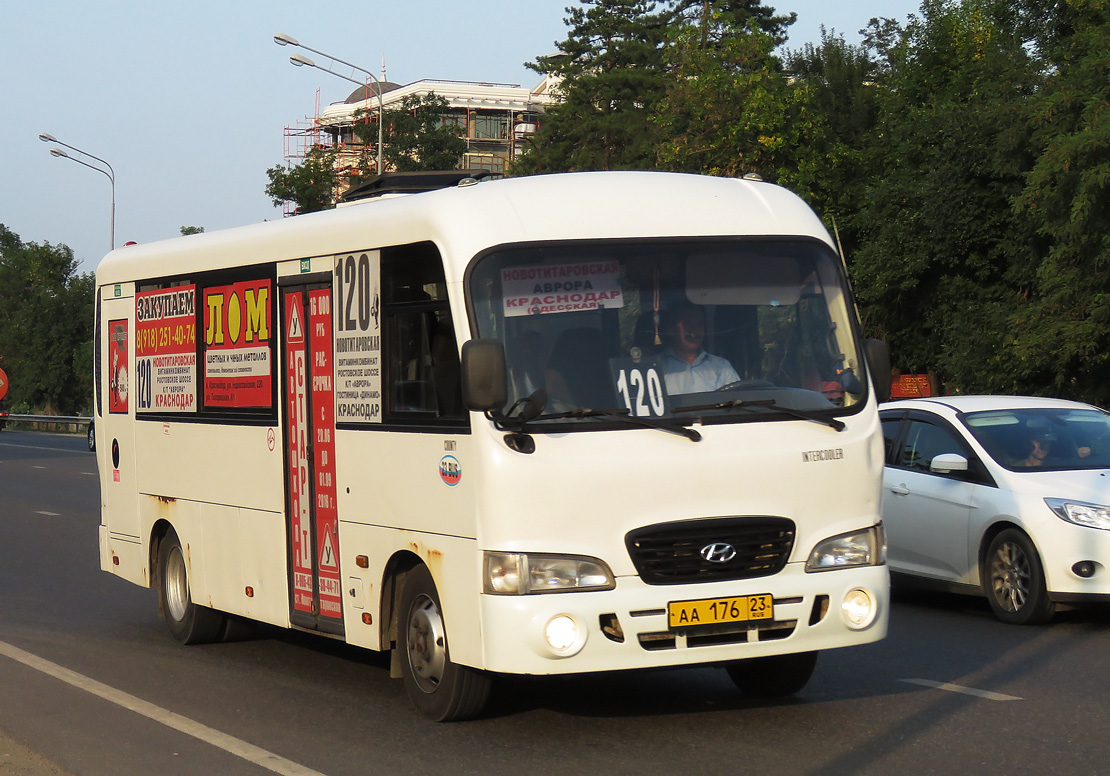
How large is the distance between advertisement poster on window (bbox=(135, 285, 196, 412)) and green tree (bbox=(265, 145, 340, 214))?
46.6 meters

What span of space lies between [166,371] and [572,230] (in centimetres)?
463

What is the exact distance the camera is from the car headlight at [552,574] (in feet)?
22.5

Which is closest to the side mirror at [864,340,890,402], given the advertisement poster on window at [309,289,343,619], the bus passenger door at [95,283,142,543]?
the advertisement poster on window at [309,289,343,619]

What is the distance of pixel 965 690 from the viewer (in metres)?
8.25

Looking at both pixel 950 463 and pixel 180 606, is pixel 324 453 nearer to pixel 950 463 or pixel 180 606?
pixel 180 606

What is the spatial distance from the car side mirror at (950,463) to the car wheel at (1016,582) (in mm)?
572

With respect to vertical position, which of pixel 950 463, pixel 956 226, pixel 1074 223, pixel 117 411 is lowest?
pixel 950 463

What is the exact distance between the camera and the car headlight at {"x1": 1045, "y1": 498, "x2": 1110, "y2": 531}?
34.0 ft

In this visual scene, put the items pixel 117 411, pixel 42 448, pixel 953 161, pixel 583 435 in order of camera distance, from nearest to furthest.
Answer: pixel 583 435
pixel 117 411
pixel 953 161
pixel 42 448

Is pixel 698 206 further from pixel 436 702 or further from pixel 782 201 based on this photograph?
pixel 436 702

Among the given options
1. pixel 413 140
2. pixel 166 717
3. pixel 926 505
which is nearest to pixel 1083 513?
pixel 926 505

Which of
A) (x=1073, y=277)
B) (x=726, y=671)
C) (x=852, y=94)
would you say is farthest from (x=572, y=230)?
(x=852, y=94)

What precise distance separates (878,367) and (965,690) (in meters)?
1.84

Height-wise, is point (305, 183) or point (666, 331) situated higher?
point (305, 183)
